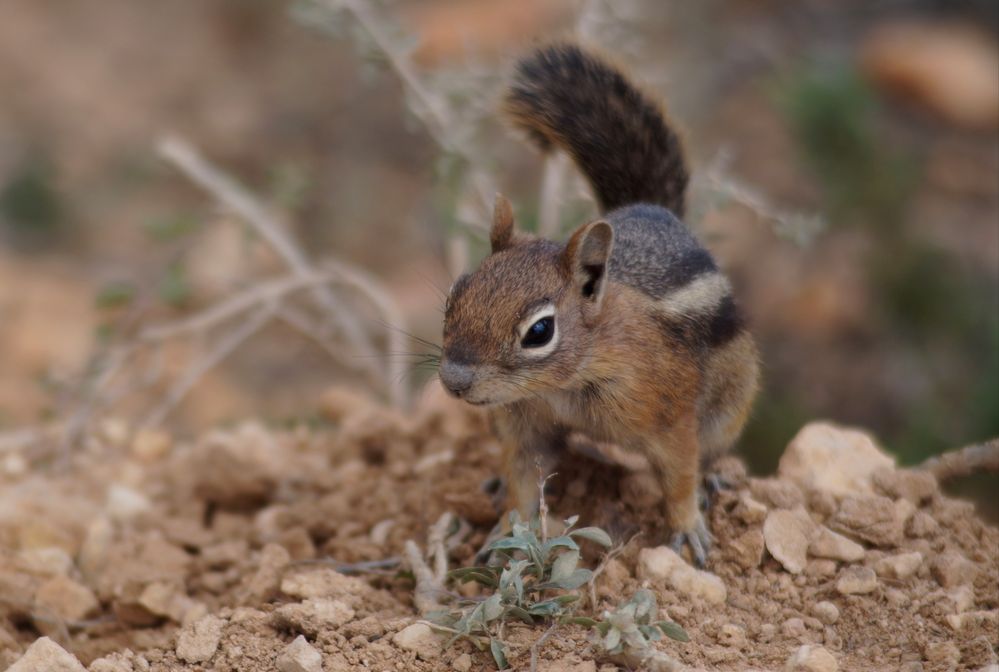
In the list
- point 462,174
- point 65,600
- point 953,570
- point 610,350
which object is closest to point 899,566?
point 953,570

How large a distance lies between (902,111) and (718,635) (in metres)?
8.49

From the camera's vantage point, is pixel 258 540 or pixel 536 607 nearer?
pixel 536 607

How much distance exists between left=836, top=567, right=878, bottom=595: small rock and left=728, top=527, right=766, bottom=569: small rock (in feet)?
0.75

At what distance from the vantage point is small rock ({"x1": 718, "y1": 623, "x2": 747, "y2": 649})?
304 centimetres

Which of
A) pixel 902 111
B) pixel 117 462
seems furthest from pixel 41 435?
pixel 902 111

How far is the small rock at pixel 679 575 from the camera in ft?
10.5

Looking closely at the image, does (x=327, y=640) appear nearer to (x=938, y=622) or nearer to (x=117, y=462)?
(x=938, y=622)

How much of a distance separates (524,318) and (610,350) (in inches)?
11.6

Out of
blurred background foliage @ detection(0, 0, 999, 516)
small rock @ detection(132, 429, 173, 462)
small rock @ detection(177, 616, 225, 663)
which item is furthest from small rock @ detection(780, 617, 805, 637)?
small rock @ detection(132, 429, 173, 462)

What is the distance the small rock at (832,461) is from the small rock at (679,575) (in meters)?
0.59

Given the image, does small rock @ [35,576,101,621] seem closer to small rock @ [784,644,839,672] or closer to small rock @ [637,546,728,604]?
small rock @ [637,546,728,604]

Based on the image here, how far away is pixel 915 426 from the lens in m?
6.56

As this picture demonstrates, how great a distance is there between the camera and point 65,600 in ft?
11.9

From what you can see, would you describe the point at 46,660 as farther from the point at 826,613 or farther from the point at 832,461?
the point at 832,461
